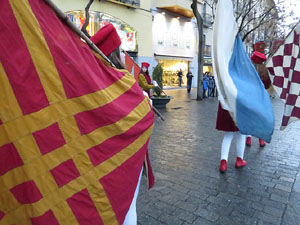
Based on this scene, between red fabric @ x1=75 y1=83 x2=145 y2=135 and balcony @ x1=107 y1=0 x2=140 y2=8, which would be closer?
red fabric @ x1=75 y1=83 x2=145 y2=135

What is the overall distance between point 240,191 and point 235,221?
75 cm

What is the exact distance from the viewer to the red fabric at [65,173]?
1210 millimetres

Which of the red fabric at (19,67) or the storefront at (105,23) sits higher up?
the storefront at (105,23)

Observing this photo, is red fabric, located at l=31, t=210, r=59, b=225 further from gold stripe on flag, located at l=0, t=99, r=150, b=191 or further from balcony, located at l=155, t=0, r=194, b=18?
balcony, located at l=155, t=0, r=194, b=18

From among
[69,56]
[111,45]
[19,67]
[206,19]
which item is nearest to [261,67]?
[111,45]

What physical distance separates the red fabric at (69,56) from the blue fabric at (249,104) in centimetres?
222

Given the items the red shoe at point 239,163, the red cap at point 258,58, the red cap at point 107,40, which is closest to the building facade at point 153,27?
the red cap at point 258,58

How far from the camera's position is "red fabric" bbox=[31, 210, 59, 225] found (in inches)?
44.7

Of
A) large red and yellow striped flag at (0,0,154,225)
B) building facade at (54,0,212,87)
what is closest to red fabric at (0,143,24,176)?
large red and yellow striped flag at (0,0,154,225)

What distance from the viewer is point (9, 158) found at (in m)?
1.08

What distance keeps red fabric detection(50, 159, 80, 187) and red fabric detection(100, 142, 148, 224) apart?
0.57 feet

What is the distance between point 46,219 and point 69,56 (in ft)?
2.62

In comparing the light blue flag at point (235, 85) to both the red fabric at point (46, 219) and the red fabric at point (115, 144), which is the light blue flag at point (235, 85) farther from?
the red fabric at point (46, 219)

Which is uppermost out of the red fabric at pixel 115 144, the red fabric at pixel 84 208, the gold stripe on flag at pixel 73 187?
the red fabric at pixel 115 144
